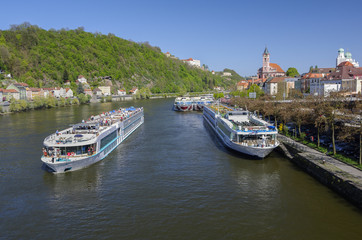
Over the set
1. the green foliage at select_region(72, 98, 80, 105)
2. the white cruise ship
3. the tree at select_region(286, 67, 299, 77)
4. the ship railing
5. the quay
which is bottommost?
the quay

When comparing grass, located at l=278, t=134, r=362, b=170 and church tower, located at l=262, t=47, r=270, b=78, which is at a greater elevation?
church tower, located at l=262, t=47, r=270, b=78

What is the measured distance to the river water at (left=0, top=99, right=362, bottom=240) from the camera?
57.8ft

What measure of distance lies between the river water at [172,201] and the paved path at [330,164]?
1.77m

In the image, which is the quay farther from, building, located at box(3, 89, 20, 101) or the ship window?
building, located at box(3, 89, 20, 101)

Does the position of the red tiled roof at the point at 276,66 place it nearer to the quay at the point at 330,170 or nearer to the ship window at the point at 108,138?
the quay at the point at 330,170

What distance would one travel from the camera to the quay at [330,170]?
2042 cm

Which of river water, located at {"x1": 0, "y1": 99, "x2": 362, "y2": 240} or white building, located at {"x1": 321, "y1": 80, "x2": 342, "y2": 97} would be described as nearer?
river water, located at {"x1": 0, "y1": 99, "x2": 362, "y2": 240}

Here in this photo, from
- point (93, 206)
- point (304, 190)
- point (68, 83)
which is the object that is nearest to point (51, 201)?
point (93, 206)

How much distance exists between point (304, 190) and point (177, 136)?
25389mm

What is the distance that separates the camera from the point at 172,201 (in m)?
21.5

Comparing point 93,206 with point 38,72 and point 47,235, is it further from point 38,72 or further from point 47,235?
point 38,72

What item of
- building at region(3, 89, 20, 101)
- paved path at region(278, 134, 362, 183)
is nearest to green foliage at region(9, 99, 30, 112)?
building at region(3, 89, 20, 101)

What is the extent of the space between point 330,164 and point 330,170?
6.61ft

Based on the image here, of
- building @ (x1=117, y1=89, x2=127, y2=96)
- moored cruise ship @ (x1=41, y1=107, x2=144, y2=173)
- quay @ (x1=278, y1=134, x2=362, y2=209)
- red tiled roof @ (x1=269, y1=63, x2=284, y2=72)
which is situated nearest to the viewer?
quay @ (x1=278, y1=134, x2=362, y2=209)
